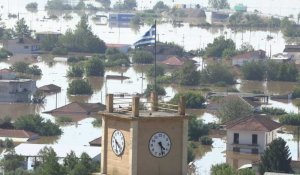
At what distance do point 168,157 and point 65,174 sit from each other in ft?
16.0

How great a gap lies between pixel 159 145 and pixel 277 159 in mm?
6673

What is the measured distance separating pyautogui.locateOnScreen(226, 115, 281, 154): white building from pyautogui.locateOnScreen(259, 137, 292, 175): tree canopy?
2.61 meters

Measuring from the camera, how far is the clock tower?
673 cm

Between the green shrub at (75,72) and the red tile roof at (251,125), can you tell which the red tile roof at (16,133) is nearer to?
the red tile roof at (251,125)

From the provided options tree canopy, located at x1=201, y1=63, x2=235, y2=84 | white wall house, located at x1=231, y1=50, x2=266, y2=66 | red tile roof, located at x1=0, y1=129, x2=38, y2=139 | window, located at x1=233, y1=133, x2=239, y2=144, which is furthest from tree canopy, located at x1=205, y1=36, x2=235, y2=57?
window, located at x1=233, y1=133, x2=239, y2=144

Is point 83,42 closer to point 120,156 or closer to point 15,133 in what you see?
point 15,133

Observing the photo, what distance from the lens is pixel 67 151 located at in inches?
560

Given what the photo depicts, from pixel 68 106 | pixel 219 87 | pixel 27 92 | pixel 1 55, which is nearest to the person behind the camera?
pixel 68 106

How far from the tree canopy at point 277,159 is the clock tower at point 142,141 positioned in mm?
6383

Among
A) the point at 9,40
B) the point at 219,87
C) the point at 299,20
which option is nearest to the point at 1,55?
the point at 9,40

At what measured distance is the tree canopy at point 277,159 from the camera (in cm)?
1319

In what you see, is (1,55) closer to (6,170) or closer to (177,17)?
(6,170)

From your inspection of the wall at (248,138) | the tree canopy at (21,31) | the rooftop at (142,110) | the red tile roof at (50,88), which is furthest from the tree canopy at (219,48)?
the rooftop at (142,110)

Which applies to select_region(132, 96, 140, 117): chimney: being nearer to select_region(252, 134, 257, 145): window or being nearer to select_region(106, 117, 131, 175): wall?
select_region(106, 117, 131, 175): wall
